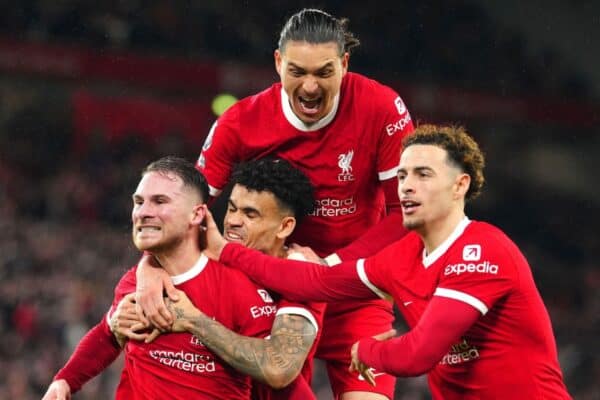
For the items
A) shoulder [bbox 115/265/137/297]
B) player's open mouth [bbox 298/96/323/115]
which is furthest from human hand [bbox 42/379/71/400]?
player's open mouth [bbox 298/96/323/115]

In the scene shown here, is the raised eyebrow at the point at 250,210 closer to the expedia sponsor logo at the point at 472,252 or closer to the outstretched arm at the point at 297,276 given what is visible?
the outstretched arm at the point at 297,276

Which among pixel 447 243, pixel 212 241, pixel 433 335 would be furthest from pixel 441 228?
pixel 212 241

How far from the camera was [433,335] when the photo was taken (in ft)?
13.1

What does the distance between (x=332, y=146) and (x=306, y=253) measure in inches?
20.7

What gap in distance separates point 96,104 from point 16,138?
3.84 ft

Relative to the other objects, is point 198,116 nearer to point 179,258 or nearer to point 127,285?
point 127,285

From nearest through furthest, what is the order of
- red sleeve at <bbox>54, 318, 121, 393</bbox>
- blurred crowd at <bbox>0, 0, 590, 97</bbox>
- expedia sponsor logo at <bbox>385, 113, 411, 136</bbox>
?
red sleeve at <bbox>54, 318, 121, 393</bbox>, expedia sponsor logo at <bbox>385, 113, 411, 136</bbox>, blurred crowd at <bbox>0, 0, 590, 97</bbox>

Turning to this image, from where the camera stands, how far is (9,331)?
1057 centimetres

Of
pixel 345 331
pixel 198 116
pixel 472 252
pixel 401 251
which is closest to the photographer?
pixel 472 252

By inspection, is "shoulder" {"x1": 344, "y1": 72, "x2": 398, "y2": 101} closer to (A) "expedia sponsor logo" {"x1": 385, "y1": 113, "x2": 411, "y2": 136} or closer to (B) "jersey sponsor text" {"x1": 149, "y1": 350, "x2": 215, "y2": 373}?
(A) "expedia sponsor logo" {"x1": 385, "y1": 113, "x2": 411, "y2": 136}

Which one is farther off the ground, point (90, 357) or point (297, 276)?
point (297, 276)

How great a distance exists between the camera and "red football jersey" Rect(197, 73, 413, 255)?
198 inches

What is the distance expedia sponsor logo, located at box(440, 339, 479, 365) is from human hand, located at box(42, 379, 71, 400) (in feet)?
5.63

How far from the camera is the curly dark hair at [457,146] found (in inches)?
173
